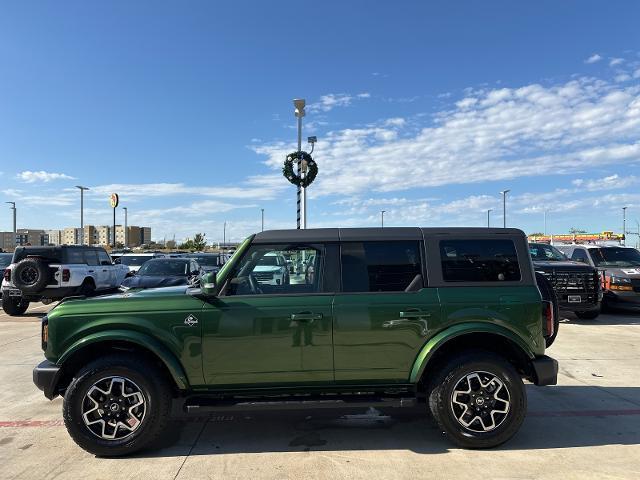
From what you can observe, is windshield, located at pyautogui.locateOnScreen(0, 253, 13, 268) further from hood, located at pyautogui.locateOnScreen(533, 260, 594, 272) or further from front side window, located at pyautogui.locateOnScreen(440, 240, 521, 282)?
front side window, located at pyautogui.locateOnScreen(440, 240, 521, 282)

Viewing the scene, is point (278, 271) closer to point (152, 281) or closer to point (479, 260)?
point (479, 260)

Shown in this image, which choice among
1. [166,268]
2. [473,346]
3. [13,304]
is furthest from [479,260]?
[13,304]

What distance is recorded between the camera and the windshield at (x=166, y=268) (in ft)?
43.1

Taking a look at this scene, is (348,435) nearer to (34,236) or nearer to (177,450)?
(177,450)

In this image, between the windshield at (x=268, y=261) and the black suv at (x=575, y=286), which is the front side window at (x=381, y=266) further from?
the black suv at (x=575, y=286)

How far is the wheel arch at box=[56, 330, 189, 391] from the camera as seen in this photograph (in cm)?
418

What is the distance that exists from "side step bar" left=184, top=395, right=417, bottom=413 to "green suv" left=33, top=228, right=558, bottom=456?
1 centimetres

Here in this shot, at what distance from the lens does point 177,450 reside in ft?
14.3

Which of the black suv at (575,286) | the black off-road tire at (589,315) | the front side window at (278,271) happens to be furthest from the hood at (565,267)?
→ the front side window at (278,271)

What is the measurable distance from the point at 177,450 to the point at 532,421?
3374mm

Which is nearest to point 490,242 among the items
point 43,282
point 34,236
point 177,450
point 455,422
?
point 455,422

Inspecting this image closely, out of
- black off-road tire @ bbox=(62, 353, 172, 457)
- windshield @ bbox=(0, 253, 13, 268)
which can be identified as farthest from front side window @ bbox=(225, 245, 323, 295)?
windshield @ bbox=(0, 253, 13, 268)

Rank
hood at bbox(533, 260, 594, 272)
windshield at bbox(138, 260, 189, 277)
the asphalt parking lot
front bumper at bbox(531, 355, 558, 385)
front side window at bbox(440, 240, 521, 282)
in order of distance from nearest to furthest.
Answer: the asphalt parking lot, front bumper at bbox(531, 355, 558, 385), front side window at bbox(440, 240, 521, 282), hood at bbox(533, 260, 594, 272), windshield at bbox(138, 260, 189, 277)

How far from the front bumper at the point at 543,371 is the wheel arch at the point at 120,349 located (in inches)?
117
